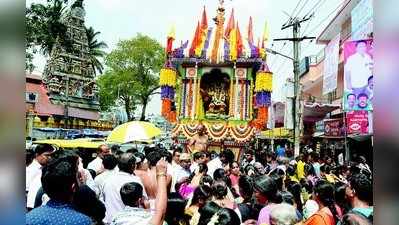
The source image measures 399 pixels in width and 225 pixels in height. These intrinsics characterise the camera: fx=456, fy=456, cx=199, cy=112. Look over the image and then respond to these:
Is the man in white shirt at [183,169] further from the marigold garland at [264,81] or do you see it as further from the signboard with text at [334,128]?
the signboard with text at [334,128]

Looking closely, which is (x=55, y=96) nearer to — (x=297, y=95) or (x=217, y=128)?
(x=217, y=128)

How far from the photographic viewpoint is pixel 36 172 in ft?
16.7

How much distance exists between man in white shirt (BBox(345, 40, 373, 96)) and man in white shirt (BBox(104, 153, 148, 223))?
4039mm

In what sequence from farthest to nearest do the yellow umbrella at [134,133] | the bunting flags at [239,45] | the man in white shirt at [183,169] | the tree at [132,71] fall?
the tree at [132,71] < the bunting flags at [239,45] < the yellow umbrella at [134,133] < the man in white shirt at [183,169]

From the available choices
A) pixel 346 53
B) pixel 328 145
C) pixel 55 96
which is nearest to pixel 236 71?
pixel 328 145

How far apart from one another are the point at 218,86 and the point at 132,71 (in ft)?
79.7

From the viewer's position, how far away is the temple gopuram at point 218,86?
18.1 metres

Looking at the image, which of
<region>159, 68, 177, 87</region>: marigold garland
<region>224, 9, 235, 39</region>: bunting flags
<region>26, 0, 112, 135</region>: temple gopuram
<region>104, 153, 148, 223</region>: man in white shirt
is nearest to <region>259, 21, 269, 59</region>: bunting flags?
<region>224, 9, 235, 39</region>: bunting flags

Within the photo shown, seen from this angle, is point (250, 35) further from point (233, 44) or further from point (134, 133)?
point (134, 133)

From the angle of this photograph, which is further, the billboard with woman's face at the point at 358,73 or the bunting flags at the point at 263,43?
the bunting flags at the point at 263,43

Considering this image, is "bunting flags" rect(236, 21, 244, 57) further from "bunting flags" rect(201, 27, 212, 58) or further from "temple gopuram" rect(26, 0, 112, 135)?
"temple gopuram" rect(26, 0, 112, 135)

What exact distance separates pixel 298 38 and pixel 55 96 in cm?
2317

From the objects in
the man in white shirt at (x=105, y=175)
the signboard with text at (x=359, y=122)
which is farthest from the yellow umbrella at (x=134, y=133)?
the signboard with text at (x=359, y=122)

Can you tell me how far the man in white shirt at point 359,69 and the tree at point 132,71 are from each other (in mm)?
35932
